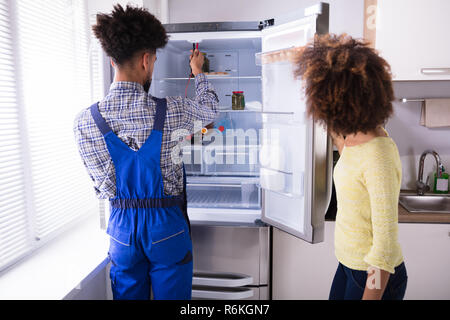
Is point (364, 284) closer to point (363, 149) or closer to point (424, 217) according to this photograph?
point (363, 149)

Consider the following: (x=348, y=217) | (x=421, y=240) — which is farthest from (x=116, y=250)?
(x=421, y=240)

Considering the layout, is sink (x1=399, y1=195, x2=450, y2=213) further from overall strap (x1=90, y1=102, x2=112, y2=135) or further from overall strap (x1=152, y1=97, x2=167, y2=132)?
overall strap (x1=90, y1=102, x2=112, y2=135)

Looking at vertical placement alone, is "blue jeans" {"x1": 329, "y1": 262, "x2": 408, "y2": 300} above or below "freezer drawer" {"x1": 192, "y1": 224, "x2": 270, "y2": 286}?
above

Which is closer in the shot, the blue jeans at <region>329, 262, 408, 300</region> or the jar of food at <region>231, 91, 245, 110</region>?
the blue jeans at <region>329, 262, 408, 300</region>

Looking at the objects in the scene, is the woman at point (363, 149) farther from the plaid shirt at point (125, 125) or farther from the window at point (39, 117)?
the window at point (39, 117)

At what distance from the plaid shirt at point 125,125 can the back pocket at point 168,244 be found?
0.16 m

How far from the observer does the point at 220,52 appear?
1929 mm

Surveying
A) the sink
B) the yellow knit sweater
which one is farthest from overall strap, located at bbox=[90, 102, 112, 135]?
the sink

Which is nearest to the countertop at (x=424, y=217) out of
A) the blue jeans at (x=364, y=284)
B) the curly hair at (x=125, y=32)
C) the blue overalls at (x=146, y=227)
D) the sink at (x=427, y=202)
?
the sink at (x=427, y=202)

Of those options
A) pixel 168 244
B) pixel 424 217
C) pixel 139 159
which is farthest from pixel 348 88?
pixel 424 217

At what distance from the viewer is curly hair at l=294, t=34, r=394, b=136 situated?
90 centimetres

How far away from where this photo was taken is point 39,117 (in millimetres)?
1498

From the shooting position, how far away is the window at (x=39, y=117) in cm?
131
